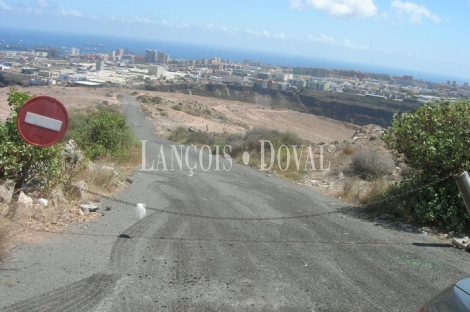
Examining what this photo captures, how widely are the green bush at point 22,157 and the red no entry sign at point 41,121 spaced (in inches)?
41.9

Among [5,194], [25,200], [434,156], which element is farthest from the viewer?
[434,156]

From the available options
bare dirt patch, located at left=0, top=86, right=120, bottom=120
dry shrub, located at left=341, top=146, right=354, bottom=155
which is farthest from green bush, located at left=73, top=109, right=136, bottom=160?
bare dirt patch, located at left=0, top=86, right=120, bottom=120

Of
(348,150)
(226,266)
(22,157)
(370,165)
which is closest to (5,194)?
(22,157)

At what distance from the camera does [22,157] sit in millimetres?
6922

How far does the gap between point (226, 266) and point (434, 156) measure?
15.9ft

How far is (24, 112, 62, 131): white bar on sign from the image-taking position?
5.57 metres

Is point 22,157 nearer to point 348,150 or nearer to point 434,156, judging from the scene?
point 434,156

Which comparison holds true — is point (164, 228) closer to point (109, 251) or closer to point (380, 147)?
point (109, 251)

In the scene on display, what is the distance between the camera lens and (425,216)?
26.7 feet

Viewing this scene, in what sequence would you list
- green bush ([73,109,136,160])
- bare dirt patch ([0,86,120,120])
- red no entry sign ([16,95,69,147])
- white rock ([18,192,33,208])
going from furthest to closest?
1. bare dirt patch ([0,86,120,120])
2. green bush ([73,109,136,160])
3. white rock ([18,192,33,208])
4. red no entry sign ([16,95,69,147])

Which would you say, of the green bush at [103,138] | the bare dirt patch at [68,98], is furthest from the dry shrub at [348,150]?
the bare dirt patch at [68,98]

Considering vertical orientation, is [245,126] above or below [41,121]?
below

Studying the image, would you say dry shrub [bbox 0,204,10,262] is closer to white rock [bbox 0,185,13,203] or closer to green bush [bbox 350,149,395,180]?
white rock [bbox 0,185,13,203]

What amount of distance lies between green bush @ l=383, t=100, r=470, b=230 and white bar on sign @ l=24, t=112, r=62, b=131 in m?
6.21
